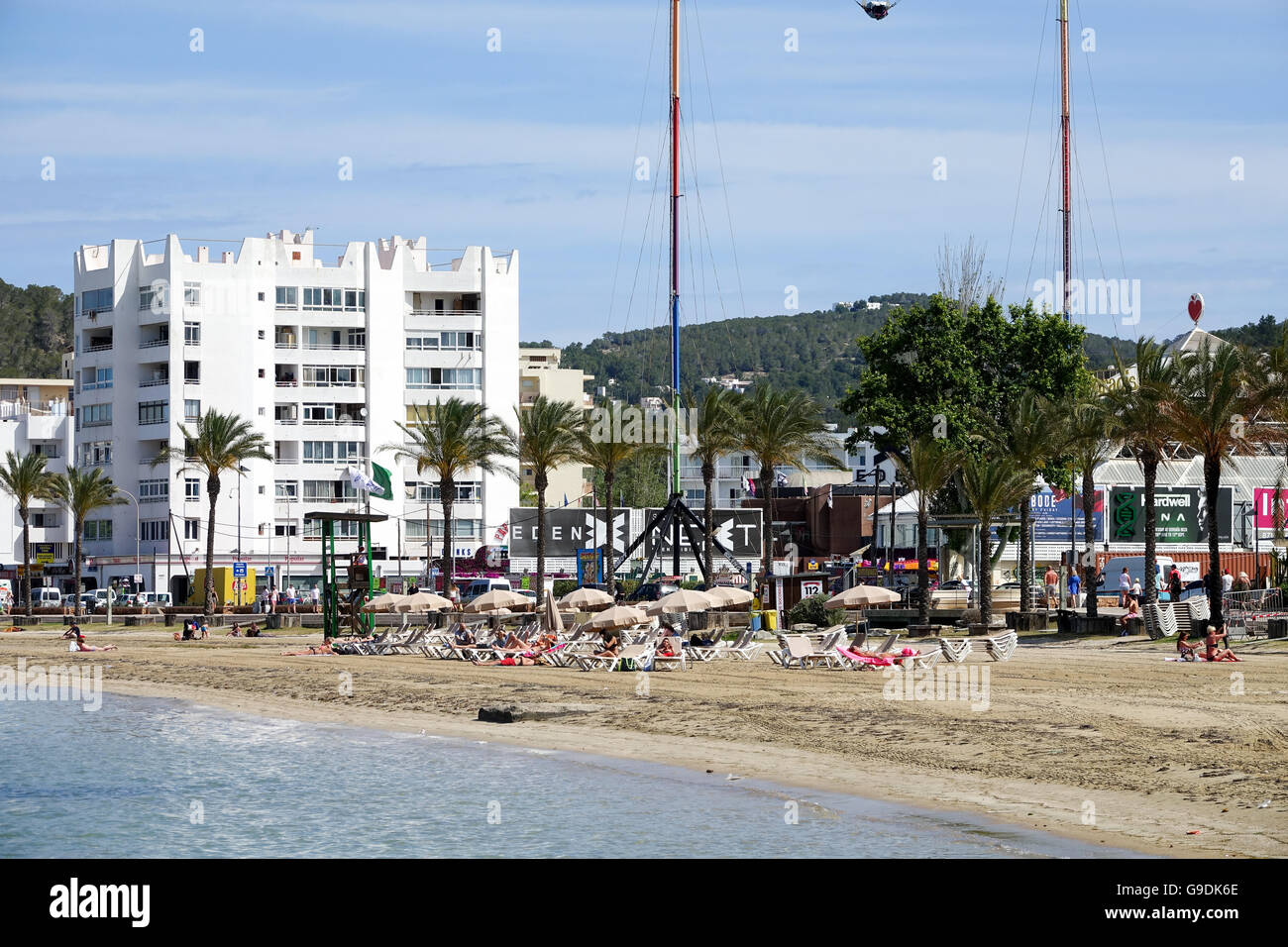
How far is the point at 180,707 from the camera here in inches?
1241

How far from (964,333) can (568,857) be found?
50276mm

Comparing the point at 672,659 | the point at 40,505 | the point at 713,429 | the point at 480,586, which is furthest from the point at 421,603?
the point at 40,505

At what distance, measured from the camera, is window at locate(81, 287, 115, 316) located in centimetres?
9619

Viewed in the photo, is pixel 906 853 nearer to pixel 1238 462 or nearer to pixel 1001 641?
pixel 1001 641

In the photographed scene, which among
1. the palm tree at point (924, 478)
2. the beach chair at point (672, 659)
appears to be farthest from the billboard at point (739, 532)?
the beach chair at point (672, 659)

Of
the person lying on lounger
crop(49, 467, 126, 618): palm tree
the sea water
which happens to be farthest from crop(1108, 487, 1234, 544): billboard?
crop(49, 467, 126, 618): palm tree

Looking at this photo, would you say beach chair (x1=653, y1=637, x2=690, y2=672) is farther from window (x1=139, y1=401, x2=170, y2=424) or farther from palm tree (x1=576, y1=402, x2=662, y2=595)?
window (x1=139, y1=401, x2=170, y2=424)

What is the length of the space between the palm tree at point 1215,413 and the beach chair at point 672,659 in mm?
13340

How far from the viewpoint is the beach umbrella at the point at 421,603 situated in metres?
43.6

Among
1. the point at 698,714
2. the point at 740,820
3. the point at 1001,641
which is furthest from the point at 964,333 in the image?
the point at 740,820

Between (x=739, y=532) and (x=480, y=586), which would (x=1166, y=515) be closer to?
(x=739, y=532)

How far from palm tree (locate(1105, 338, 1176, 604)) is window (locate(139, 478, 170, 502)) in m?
65.4

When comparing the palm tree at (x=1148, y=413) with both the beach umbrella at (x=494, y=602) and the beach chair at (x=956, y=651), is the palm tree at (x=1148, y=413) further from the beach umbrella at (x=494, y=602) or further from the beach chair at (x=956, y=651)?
the beach umbrella at (x=494, y=602)
